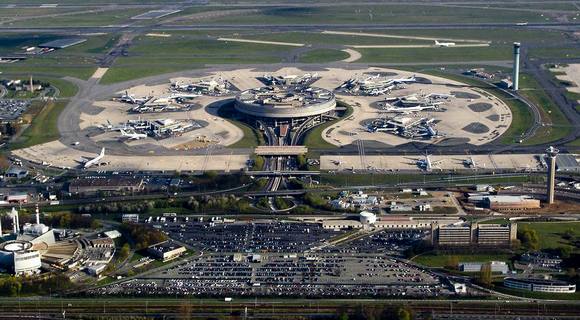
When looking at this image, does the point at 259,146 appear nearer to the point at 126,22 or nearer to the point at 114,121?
the point at 114,121

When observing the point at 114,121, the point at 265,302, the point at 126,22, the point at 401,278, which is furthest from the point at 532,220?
the point at 126,22

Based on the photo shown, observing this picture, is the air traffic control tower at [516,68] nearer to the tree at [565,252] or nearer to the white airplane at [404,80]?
the white airplane at [404,80]

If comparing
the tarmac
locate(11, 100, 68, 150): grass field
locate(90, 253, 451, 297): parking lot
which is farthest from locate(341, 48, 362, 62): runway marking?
locate(90, 253, 451, 297): parking lot

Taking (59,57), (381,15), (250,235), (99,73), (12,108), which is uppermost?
(381,15)

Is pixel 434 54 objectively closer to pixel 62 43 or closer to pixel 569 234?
pixel 62 43

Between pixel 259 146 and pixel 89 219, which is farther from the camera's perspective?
pixel 259 146

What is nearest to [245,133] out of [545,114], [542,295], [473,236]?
[545,114]

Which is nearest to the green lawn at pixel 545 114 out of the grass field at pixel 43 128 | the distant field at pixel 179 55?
the distant field at pixel 179 55
